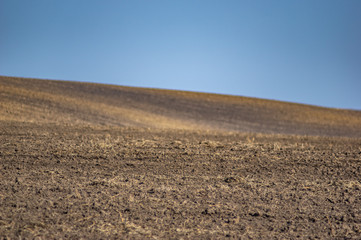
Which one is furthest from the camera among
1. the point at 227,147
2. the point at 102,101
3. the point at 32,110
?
the point at 102,101

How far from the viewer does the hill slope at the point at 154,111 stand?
61.2 feet

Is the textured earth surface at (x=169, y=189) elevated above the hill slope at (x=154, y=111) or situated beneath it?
situated beneath

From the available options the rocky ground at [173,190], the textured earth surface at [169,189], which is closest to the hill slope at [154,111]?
the textured earth surface at [169,189]

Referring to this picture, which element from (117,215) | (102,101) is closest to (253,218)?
(117,215)

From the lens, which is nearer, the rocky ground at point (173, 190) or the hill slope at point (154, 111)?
the rocky ground at point (173, 190)

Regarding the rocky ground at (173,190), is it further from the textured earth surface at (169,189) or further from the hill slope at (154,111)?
the hill slope at (154,111)

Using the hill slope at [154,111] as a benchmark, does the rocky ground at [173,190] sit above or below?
below

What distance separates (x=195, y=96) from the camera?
35.4 metres

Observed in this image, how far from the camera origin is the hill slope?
18.6m

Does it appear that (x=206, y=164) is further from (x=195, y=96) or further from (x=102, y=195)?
(x=195, y=96)

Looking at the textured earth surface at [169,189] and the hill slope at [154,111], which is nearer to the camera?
the textured earth surface at [169,189]

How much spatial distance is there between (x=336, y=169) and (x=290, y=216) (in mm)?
3278

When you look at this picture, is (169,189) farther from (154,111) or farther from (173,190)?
(154,111)

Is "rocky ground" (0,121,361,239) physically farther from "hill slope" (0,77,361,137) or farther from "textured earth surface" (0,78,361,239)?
"hill slope" (0,77,361,137)
